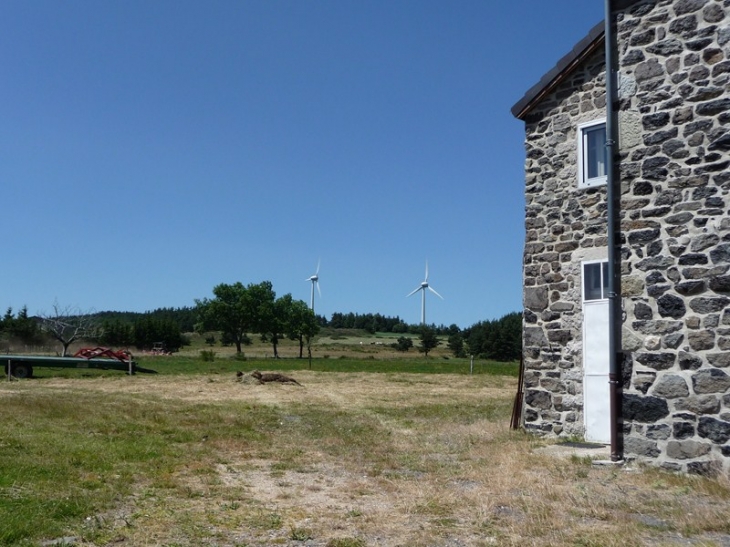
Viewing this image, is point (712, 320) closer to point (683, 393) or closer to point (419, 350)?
point (683, 393)

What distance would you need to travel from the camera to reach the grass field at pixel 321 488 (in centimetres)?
625

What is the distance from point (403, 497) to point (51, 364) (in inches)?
1284

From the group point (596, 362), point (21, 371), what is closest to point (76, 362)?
point (21, 371)

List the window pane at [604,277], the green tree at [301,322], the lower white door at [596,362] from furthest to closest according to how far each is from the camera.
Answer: the green tree at [301,322] → the lower white door at [596,362] → the window pane at [604,277]

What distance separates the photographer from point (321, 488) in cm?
859

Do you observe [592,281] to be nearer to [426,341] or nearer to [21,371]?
[21,371]

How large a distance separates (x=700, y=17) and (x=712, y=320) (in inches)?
159

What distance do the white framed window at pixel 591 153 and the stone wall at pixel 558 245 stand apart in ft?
0.39

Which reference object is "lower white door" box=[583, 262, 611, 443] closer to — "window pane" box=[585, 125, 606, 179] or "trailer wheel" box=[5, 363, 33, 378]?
"window pane" box=[585, 125, 606, 179]

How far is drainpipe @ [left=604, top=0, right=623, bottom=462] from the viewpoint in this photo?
9.89 meters

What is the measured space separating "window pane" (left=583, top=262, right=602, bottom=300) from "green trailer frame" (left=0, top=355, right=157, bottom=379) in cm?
2756

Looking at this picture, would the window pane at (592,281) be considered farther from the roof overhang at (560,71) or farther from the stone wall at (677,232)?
the roof overhang at (560,71)

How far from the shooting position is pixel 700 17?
9664 mm

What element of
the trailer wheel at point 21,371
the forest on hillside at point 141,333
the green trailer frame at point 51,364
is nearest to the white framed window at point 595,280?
the green trailer frame at point 51,364
